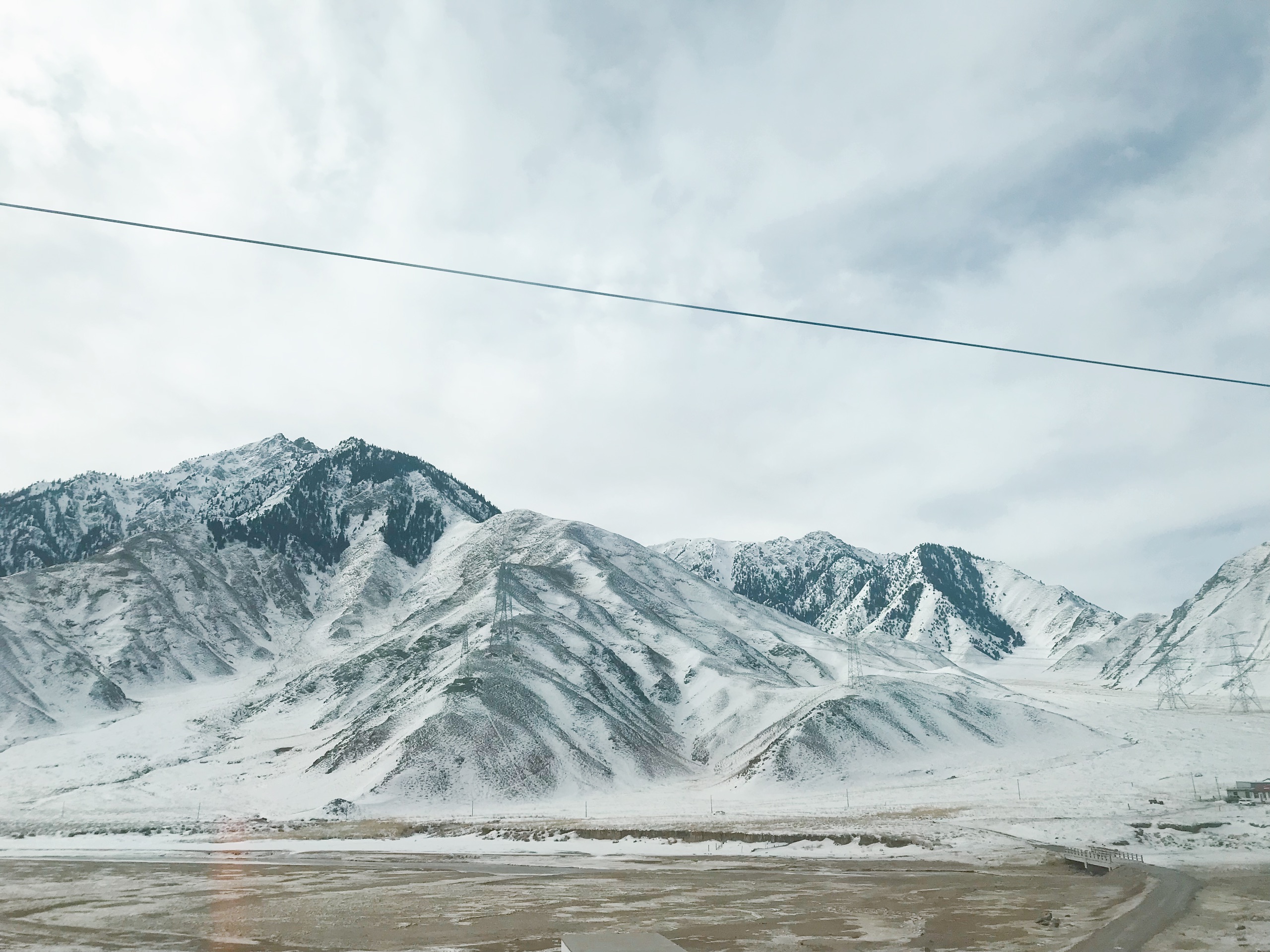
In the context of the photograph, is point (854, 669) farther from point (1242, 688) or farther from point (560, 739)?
point (560, 739)

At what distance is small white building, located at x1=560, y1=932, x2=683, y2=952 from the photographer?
52.0 ft

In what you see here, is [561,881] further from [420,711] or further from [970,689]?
[970,689]

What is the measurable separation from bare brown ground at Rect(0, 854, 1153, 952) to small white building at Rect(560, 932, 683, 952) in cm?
1292

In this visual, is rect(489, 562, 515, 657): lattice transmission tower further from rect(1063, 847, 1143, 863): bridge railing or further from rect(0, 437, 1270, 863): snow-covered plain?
rect(1063, 847, 1143, 863): bridge railing

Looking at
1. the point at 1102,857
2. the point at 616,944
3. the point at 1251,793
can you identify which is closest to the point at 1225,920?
the point at 1102,857

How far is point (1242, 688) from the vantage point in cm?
15650

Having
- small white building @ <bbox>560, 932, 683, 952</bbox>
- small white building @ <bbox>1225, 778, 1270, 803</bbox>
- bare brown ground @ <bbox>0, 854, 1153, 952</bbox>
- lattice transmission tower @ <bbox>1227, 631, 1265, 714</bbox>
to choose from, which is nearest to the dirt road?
bare brown ground @ <bbox>0, 854, 1153, 952</bbox>

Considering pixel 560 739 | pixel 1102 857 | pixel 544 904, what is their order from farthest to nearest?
pixel 560 739
pixel 1102 857
pixel 544 904

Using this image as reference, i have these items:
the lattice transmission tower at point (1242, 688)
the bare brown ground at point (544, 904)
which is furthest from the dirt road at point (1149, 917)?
the lattice transmission tower at point (1242, 688)

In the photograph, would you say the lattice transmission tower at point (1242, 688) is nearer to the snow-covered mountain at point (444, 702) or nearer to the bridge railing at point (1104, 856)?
the snow-covered mountain at point (444, 702)

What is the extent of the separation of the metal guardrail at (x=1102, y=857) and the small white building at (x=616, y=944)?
4070cm

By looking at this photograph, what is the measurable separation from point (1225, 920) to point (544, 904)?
91.0 feet

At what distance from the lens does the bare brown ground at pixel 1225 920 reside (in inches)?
1087

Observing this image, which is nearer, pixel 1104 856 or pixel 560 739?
pixel 1104 856
